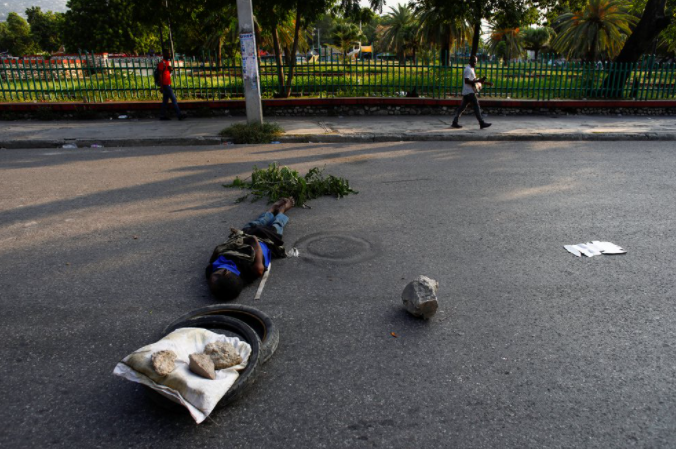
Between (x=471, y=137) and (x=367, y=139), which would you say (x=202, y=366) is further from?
(x=471, y=137)

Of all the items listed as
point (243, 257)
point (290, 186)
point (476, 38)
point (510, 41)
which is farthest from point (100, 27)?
point (243, 257)

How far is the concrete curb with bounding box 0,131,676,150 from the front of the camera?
33.8 ft

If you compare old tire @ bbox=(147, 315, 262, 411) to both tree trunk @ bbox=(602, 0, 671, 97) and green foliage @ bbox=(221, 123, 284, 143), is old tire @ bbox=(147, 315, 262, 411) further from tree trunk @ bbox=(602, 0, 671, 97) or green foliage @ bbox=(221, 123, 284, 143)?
tree trunk @ bbox=(602, 0, 671, 97)

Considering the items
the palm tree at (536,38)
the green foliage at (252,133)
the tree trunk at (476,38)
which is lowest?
the green foliage at (252,133)

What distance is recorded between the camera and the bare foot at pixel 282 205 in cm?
539

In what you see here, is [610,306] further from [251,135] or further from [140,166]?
[251,135]

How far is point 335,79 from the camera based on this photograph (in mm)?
13969

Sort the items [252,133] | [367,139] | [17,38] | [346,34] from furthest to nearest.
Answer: [17,38]
[346,34]
[367,139]
[252,133]

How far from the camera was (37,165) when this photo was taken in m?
8.49

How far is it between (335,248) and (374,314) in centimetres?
133

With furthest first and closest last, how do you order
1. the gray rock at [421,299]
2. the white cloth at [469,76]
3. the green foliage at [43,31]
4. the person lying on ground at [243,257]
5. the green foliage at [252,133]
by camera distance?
the green foliage at [43,31]
the white cloth at [469,76]
the green foliage at [252,133]
the person lying on ground at [243,257]
the gray rock at [421,299]

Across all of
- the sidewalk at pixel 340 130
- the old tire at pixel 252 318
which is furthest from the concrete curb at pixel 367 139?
the old tire at pixel 252 318

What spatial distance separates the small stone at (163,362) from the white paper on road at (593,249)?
3724 mm

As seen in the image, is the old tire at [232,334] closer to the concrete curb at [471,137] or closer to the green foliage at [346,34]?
the concrete curb at [471,137]
